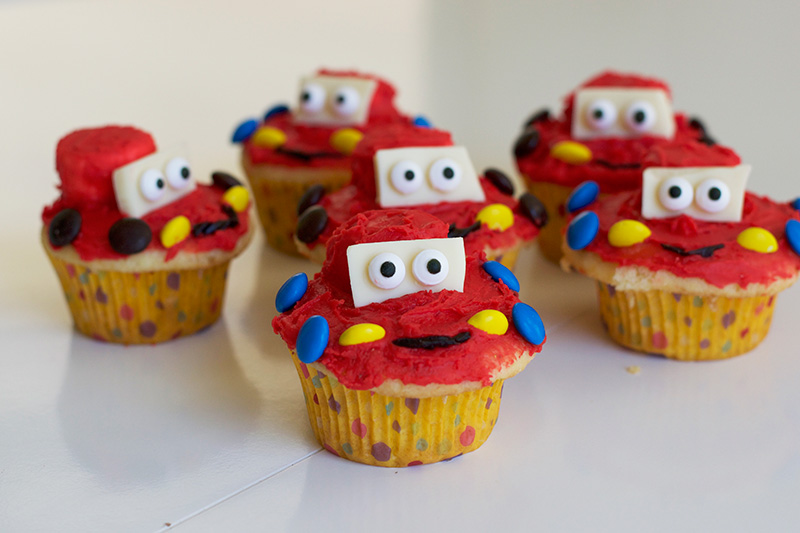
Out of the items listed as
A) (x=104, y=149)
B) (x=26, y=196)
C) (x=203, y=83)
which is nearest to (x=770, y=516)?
(x=104, y=149)

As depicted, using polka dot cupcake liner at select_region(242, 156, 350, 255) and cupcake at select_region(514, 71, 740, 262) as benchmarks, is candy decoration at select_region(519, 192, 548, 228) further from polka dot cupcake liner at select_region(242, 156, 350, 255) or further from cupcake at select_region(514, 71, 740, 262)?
polka dot cupcake liner at select_region(242, 156, 350, 255)

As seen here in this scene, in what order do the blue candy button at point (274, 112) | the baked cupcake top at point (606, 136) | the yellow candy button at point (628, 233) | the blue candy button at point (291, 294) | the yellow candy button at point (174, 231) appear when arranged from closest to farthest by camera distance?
the blue candy button at point (291, 294) → the yellow candy button at point (628, 233) → the yellow candy button at point (174, 231) → the baked cupcake top at point (606, 136) → the blue candy button at point (274, 112)

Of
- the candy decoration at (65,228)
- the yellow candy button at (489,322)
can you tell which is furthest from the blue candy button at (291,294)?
the candy decoration at (65,228)

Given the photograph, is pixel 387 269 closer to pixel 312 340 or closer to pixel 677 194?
pixel 312 340

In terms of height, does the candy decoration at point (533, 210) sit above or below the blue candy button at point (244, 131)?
below

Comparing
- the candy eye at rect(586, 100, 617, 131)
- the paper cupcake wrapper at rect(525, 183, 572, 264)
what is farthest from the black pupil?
the candy eye at rect(586, 100, 617, 131)

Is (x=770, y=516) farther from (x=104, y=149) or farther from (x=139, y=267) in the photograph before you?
(x=104, y=149)

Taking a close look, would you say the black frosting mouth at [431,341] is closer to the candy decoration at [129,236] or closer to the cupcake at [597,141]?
the candy decoration at [129,236]
